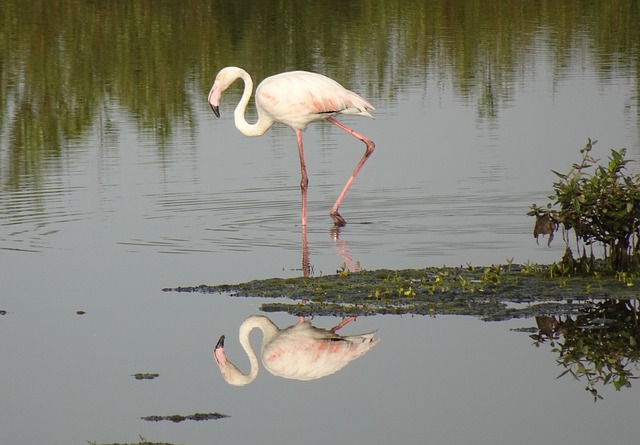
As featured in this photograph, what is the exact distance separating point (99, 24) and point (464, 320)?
20588 millimetres

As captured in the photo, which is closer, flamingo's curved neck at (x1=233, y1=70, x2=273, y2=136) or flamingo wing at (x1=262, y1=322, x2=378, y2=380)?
flamingo wing at (x1=262, y1=322, x2=378, y2=380)

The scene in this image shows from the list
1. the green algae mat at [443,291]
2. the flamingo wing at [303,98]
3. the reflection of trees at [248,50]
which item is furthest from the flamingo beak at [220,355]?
the reflection of trees at [248,50]

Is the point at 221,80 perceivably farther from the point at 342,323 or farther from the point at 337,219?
the point at 342,323

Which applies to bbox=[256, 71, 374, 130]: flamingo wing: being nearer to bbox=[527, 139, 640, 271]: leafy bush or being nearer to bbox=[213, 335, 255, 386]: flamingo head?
bbox=[527, 139, 640, 271]: leafy bush

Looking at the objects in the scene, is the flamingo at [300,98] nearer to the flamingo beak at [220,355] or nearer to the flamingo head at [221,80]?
the flamingo head at [221,80]

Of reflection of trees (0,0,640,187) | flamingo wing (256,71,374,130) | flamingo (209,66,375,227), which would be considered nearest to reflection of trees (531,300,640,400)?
flamingo (209,66,375,227)

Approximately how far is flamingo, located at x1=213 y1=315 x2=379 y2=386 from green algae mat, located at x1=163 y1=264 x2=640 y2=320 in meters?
0.49

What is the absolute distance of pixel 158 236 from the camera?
12.7 meters

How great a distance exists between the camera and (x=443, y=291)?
379 inches

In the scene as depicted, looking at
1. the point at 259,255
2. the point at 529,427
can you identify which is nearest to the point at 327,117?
the point at 259,255

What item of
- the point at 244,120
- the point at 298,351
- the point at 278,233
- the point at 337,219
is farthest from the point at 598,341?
the point at 244,120

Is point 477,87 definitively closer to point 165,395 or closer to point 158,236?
point 158,236

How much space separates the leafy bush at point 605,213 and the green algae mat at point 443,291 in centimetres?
16

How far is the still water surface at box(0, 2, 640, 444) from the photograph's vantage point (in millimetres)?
7238
